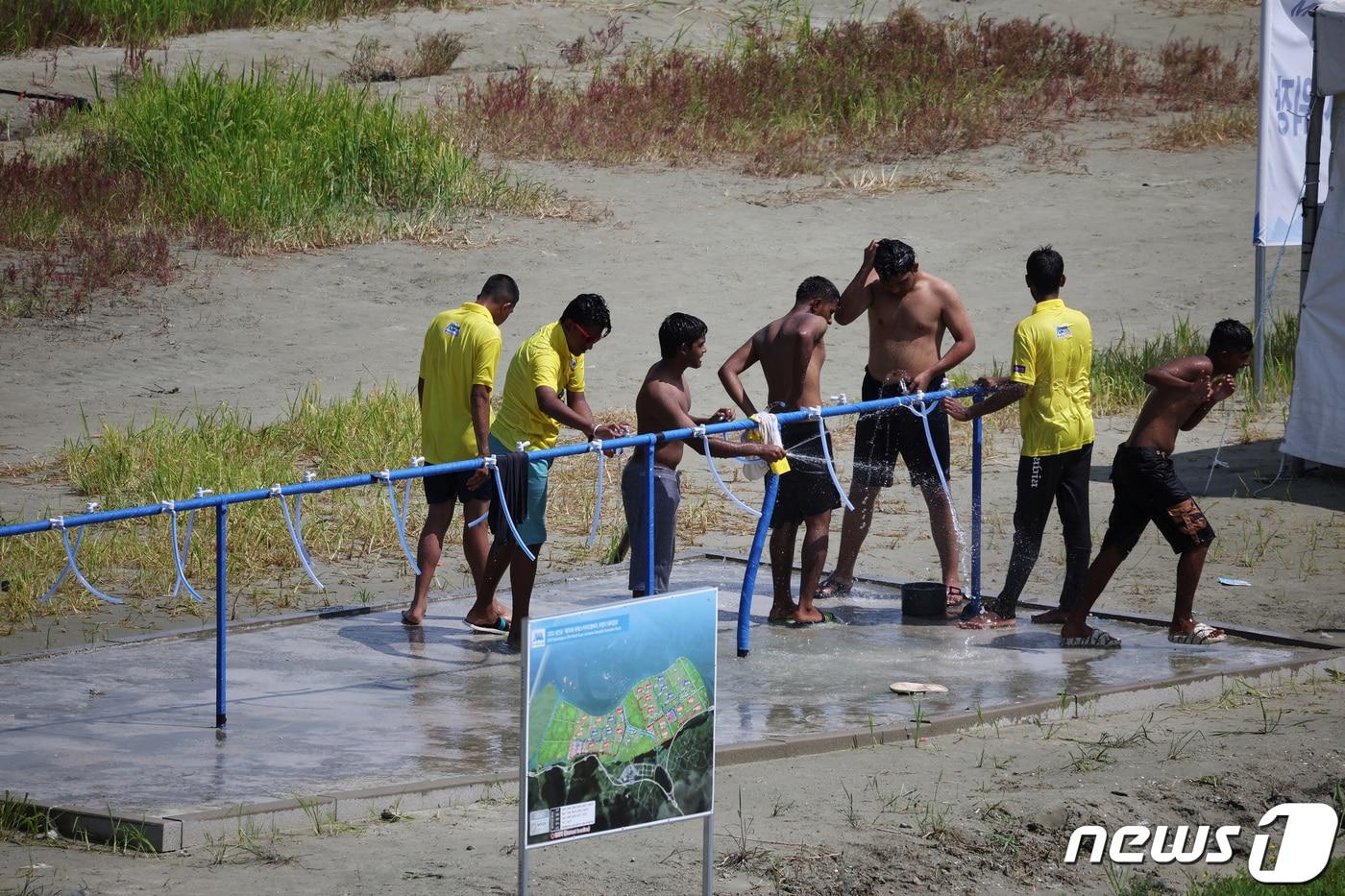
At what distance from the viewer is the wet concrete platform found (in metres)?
6.92

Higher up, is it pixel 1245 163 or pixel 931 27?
pixel 931 27

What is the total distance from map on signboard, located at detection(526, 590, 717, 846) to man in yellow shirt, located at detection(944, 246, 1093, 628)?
3.89 m

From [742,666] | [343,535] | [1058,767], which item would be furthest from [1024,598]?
[343,535]

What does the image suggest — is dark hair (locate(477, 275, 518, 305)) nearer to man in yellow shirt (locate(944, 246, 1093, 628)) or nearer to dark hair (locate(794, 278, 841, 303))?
dark hair (locate(794, 278, 841, 303))

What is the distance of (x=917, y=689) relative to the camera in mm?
8320

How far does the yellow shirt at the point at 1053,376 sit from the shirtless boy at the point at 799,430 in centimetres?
101

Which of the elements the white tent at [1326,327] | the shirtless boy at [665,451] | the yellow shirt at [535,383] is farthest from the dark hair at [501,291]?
the white tent at [1326,327]

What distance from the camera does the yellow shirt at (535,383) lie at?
898cm

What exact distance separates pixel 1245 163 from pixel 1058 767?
649 inches

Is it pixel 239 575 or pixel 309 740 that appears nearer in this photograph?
pixel 309 740

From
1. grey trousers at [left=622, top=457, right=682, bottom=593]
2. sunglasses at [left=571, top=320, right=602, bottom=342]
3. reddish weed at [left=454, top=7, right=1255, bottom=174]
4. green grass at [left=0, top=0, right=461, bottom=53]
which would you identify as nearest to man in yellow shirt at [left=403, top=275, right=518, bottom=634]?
sunglasses at [left=571, top=320, right=602, bottom=342]

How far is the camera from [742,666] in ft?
28.9

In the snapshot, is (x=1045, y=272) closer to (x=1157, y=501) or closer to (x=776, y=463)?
(x=1157, y=501)

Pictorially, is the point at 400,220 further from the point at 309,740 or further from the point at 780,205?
the point at 309,740
